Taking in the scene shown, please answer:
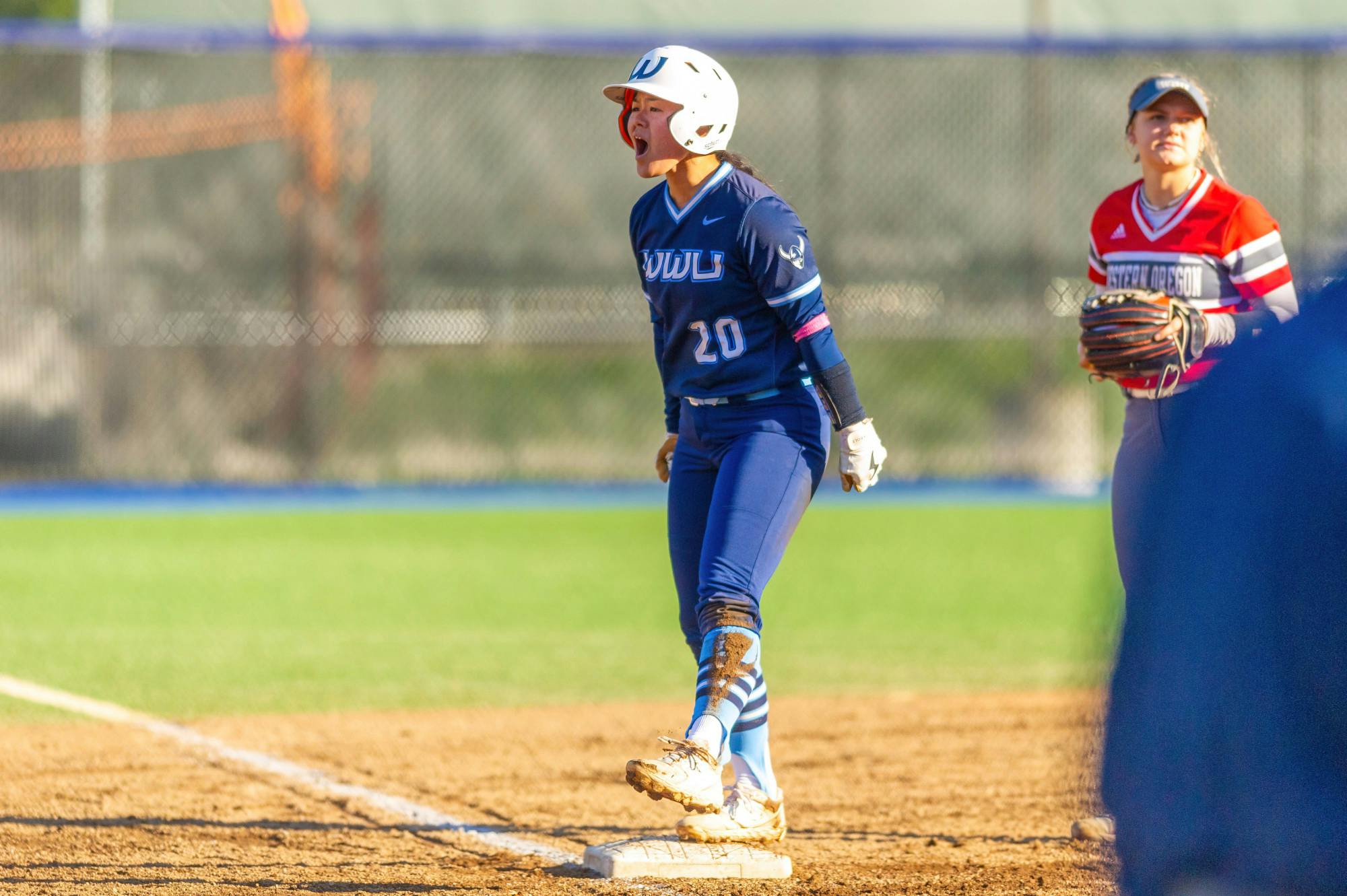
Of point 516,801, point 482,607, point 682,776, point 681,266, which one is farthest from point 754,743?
point 482,607

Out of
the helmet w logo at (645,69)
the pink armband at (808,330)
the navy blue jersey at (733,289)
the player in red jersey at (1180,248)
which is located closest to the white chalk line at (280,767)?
the navy blue jersey at (733,289)

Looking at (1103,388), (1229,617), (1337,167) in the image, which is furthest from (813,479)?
(1337,167)

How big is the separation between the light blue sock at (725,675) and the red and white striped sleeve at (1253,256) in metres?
1.81

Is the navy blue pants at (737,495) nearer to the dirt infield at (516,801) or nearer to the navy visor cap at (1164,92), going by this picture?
the dirt infield at (516,801)

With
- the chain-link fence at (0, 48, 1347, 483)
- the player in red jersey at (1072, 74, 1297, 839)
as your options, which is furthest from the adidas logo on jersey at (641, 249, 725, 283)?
the chain-link fence at (0, 48, 1347, 483)

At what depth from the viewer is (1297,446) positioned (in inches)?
89.4

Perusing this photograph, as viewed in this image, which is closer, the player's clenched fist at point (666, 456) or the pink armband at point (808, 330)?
the pink armband at point (808, 330)

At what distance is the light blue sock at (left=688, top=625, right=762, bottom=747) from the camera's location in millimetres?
4297

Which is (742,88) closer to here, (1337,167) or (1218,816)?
(1337,167)

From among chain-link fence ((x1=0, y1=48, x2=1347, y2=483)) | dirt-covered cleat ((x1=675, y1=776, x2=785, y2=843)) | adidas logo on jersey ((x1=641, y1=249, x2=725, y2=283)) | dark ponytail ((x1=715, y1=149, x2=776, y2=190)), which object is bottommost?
dirt-covered cleat ((x1=675, y1=776, x2=785, y2=843))

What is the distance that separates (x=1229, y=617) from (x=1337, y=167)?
50.1 feet

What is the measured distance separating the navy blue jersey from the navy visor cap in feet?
3.88

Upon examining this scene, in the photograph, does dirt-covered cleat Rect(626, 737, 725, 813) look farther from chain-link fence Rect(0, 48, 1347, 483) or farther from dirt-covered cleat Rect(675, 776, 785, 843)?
chain-link fence Rect(0, 48, 1347, 483)

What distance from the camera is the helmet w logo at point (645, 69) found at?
179 inches
